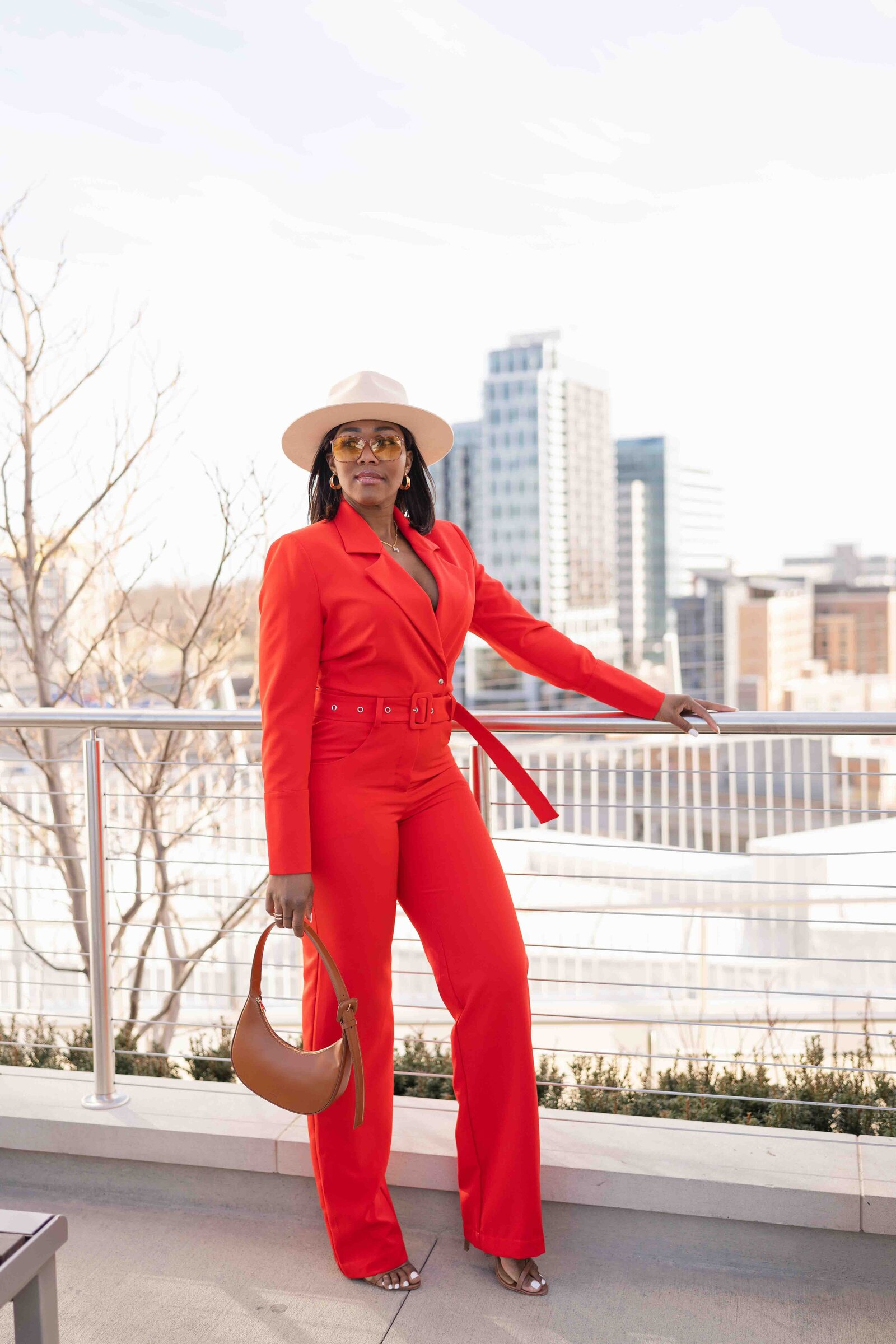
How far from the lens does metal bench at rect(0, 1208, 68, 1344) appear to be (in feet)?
4.21

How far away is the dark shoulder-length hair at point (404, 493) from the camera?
221 centimetres

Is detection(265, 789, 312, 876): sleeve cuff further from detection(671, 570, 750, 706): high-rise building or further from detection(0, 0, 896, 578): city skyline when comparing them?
detection(671, 570, 750, 706): high-rise building

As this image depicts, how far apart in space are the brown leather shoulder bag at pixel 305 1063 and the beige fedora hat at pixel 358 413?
3.09ft

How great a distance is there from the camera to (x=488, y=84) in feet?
130

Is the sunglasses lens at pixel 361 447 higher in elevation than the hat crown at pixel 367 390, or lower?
lower

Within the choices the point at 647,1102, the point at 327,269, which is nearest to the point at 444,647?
the point at 647,1102

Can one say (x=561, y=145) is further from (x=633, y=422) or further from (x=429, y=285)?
(x=633, y=422)

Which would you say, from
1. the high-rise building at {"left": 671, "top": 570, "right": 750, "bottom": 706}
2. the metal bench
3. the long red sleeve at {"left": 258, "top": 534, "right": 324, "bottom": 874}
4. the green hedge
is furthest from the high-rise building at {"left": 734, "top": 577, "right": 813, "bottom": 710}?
the metal bench

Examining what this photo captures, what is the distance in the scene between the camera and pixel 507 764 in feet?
7.59

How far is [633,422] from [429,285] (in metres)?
40.7

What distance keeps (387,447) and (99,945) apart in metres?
1.44

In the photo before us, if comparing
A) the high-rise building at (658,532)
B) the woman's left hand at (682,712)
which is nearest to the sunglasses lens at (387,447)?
the woman's left hand at (682,712)

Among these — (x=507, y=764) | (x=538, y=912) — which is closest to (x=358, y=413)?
(x=507, y=764)

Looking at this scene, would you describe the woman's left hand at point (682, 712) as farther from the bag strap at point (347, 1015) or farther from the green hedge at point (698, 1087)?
the bag strap at point (347, 1015)
